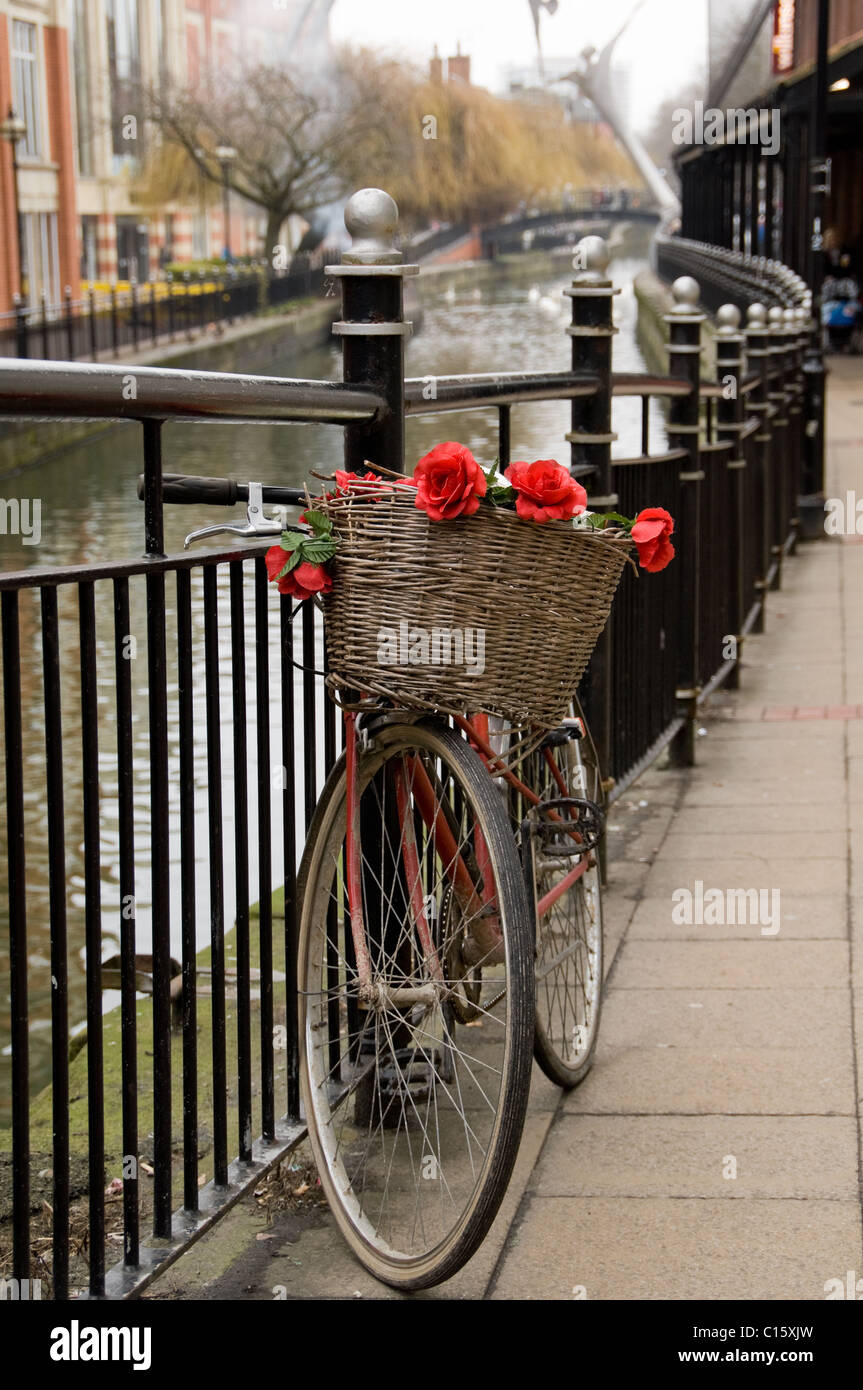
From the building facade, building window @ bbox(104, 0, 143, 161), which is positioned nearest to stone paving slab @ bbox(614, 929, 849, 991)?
the building facade

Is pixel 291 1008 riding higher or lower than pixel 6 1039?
higher

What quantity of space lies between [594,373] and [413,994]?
217 cm

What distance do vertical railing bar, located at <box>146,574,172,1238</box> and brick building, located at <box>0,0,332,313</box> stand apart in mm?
32950

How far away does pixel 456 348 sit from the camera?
1689 inches

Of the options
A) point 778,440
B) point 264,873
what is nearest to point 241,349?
point 778,440

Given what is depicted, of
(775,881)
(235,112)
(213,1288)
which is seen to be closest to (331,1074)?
(213,1288)

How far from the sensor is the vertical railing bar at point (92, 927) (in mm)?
2361

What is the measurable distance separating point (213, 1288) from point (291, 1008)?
530mm

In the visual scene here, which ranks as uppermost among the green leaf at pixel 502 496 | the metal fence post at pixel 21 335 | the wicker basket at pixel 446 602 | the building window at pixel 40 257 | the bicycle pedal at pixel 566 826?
the building window at pixel 40 257

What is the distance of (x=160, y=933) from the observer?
2.60 meters

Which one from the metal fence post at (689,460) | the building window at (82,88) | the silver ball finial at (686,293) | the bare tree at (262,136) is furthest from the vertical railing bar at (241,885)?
the bare tree at (262,136)

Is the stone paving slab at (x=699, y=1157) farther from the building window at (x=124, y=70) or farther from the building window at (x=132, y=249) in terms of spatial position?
the building window at (x=132, y=249)

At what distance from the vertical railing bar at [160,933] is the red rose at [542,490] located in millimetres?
530

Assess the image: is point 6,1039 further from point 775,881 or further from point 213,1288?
point 213,1288
